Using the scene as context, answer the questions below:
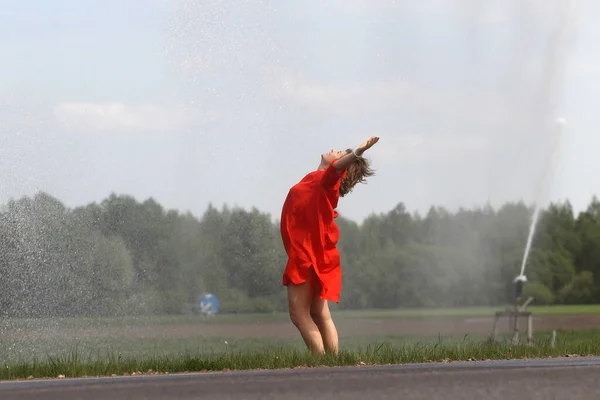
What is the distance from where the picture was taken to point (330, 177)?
9.52 metres

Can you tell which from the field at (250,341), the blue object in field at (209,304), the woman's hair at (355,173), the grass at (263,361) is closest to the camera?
the grass at (263,361)

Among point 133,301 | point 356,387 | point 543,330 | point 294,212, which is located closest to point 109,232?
point 133,301

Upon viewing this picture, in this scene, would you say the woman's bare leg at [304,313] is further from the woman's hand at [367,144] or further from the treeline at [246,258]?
the treeline at [246,258]

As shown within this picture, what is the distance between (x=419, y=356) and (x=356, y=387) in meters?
2.84

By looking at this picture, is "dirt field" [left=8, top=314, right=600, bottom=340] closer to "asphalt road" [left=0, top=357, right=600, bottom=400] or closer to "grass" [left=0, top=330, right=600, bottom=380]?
"grass" [left=0, top=330, right=600, bottom=380]

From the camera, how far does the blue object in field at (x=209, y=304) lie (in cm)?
2120

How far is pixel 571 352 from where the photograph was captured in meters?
10.0

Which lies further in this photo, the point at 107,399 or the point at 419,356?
the point at 419,356

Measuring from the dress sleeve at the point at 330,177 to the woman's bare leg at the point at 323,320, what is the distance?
73cm

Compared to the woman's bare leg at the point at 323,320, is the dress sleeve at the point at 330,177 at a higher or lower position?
higher

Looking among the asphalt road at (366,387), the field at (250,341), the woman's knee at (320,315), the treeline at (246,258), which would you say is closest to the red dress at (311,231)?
the woman's knee at (320,315)

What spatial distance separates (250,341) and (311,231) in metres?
8.79

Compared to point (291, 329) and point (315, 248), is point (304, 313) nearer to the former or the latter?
point (315, 248)

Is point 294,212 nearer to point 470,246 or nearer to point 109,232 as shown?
point 109,232
